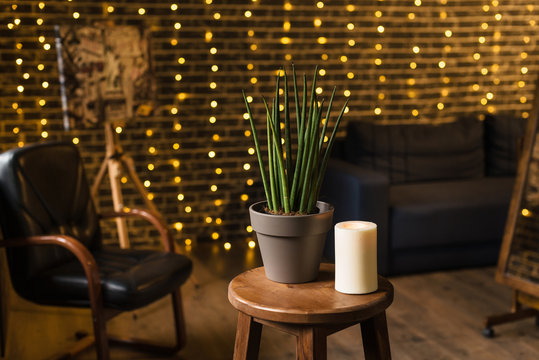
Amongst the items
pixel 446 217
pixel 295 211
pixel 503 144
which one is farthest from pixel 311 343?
pixel 503 144

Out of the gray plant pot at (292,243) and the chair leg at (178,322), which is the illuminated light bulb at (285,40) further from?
the gray plant pot at (292,243)

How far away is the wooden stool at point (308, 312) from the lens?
141 cm

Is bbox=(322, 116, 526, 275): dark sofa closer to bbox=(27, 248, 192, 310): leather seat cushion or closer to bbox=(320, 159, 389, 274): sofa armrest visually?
bbox=(320, 159, 389, 274): sofa armrest

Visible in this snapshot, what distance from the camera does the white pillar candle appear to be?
149 cm

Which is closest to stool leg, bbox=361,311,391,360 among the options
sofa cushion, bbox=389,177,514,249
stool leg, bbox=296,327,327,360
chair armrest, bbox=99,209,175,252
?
stool leg, bbox=296,327,327,360

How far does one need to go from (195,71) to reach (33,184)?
196cm

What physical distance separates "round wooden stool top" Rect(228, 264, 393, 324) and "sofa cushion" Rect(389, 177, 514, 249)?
2152mm

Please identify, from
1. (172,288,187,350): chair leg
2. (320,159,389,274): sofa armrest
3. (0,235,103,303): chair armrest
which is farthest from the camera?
(320,159,389,274): sofa armrest

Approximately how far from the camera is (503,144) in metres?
4.52

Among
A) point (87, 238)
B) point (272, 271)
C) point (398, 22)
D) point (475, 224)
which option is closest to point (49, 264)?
point (87, 238)

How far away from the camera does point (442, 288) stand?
3.55 metres

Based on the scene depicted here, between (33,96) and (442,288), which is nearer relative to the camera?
(442,288)

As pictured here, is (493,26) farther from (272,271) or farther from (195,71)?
(272,271)

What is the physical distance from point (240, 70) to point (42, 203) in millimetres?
2143
